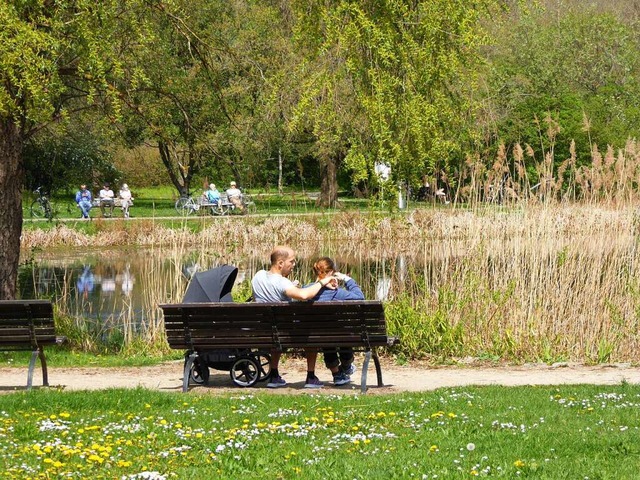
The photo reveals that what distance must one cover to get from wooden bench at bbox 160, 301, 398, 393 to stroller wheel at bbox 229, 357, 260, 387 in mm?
272

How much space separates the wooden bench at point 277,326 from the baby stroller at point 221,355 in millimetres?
284

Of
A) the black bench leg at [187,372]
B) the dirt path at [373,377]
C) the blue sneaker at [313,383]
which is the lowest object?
the dirt path at [373,377]

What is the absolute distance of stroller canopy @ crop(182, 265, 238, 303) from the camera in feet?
32.3

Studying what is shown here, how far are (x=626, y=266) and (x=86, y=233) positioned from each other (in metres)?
20.8

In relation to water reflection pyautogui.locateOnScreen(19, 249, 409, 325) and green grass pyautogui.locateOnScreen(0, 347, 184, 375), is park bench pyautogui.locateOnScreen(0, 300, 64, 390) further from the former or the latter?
water reflection pyautogui.locateOnScreen(19, 249, 409, 325)

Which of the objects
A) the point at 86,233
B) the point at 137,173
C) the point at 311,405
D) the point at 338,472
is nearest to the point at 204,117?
the point at 311,405

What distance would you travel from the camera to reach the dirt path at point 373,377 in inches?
382

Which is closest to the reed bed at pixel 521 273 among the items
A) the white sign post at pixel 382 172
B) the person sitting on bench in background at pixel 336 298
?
the white sign post at pixel 382 172

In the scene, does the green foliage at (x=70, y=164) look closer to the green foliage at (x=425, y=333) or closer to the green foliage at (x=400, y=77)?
the green foliage at (x=400, y=77)

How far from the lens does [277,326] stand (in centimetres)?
933

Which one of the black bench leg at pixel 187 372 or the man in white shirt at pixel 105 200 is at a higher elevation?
the man in white shirt at pixel 105 200

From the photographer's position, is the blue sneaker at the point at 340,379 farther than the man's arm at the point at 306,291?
Yes

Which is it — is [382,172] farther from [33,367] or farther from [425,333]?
[33,367]

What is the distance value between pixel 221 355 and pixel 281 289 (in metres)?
0.81
